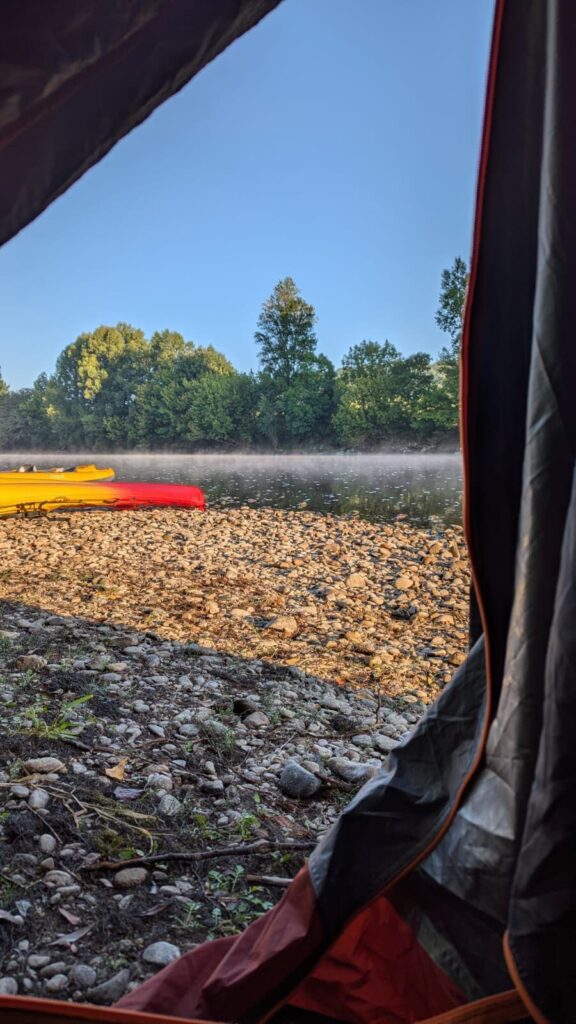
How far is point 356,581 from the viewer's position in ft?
16.4

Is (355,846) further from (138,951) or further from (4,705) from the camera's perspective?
(4,705)

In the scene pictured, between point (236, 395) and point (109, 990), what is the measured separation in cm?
4511

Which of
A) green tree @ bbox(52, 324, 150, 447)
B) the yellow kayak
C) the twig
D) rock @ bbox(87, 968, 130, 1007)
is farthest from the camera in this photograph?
green tree @ bbox(52, 324, 150, 447)

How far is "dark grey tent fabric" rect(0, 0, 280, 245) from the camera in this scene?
3.23ft

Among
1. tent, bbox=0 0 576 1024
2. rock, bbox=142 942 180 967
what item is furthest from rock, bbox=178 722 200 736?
tent, bbox=0 0 576 1024

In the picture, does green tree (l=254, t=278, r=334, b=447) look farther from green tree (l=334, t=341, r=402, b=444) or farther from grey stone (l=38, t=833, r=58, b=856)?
grey stone (l=38, t=833, r=58, b=856)

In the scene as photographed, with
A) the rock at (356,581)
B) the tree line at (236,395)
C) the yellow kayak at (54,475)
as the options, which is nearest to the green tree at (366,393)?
the tree line at (236,395)

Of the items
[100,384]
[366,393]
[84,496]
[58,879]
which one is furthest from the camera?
[100,384]

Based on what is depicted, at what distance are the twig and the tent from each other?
0.34 metres

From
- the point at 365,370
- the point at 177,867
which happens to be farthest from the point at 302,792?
the point at 365,370

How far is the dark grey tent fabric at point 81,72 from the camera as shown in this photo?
98cm

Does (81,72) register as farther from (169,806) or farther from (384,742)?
(384,742)

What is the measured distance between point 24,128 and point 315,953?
148 cm

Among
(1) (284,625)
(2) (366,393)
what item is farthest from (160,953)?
(2) (366,393)
